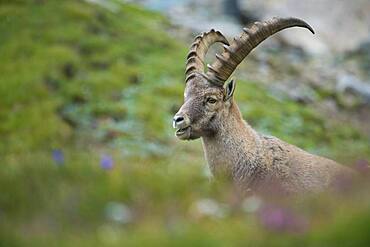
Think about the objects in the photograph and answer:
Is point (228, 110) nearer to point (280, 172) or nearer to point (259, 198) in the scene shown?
point (280, 172)

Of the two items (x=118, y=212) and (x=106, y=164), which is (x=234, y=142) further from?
(x=118, y=212)

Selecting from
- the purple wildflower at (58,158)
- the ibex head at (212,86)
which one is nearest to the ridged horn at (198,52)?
the ibex head at (212,86)

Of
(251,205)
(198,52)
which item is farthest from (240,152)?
(251,205)

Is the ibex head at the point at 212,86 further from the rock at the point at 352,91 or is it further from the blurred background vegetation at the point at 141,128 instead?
the rock at the point at 352,91

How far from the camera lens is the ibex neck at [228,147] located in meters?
12.2

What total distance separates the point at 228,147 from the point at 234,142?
0.14 metres

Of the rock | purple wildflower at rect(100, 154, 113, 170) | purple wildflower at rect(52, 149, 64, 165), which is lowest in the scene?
purple wildflower at rect(100, 154, 113, 170)

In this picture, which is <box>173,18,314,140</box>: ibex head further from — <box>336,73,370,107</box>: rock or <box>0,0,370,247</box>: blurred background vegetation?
<box>336,73,370,107</box>: rock

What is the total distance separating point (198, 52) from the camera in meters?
13.7

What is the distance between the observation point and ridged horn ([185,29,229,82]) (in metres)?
13.2

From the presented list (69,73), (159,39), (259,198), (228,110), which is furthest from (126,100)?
(259,198)

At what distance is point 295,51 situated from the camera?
1967 inches

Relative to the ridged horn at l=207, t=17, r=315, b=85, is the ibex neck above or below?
below

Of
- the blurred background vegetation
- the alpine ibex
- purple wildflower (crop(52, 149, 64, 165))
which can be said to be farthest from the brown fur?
purple wildflower (crop(52, 149, 64, 165))
